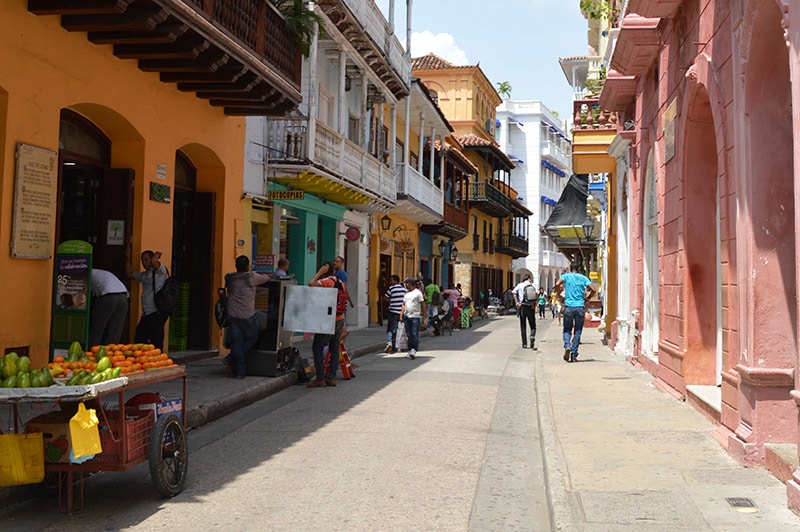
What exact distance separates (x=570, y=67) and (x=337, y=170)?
29.7 meters

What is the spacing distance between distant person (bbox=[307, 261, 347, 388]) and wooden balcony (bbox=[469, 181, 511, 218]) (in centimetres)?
3395

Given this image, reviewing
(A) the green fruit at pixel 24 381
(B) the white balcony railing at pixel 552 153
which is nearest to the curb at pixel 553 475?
(A) the green fruit at pixel 24 381

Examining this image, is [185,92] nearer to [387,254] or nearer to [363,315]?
[363,315]

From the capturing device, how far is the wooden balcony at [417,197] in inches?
1027

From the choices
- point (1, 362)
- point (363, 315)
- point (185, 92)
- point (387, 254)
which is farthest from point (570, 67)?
point (1, 362)

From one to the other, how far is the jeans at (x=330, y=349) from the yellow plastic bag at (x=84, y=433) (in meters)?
6.63

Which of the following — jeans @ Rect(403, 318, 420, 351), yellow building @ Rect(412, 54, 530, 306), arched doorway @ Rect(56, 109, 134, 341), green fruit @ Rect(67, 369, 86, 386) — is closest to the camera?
green fruit @ Rect(67, 369, 86, 386)

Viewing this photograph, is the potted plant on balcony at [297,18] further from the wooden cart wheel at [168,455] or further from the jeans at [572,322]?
the wooden cart wheel at [168,455]

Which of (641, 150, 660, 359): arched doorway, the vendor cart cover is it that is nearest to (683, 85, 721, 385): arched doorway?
(641, 150, 660, 359): arched doorway

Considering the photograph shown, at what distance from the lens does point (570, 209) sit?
29.0 metres

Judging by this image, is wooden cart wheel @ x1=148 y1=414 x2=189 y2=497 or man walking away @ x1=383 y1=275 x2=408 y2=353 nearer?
wooden cart wheel @ x1=148 y1=414 x2=189 y2=497

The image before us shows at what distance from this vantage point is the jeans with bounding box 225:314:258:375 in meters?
11.6

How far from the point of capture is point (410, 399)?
10797 millimetres

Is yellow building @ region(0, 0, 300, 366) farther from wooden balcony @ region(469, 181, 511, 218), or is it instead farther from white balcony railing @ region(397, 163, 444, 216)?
wooden balcony @ region(469, 181, 511, 218)
